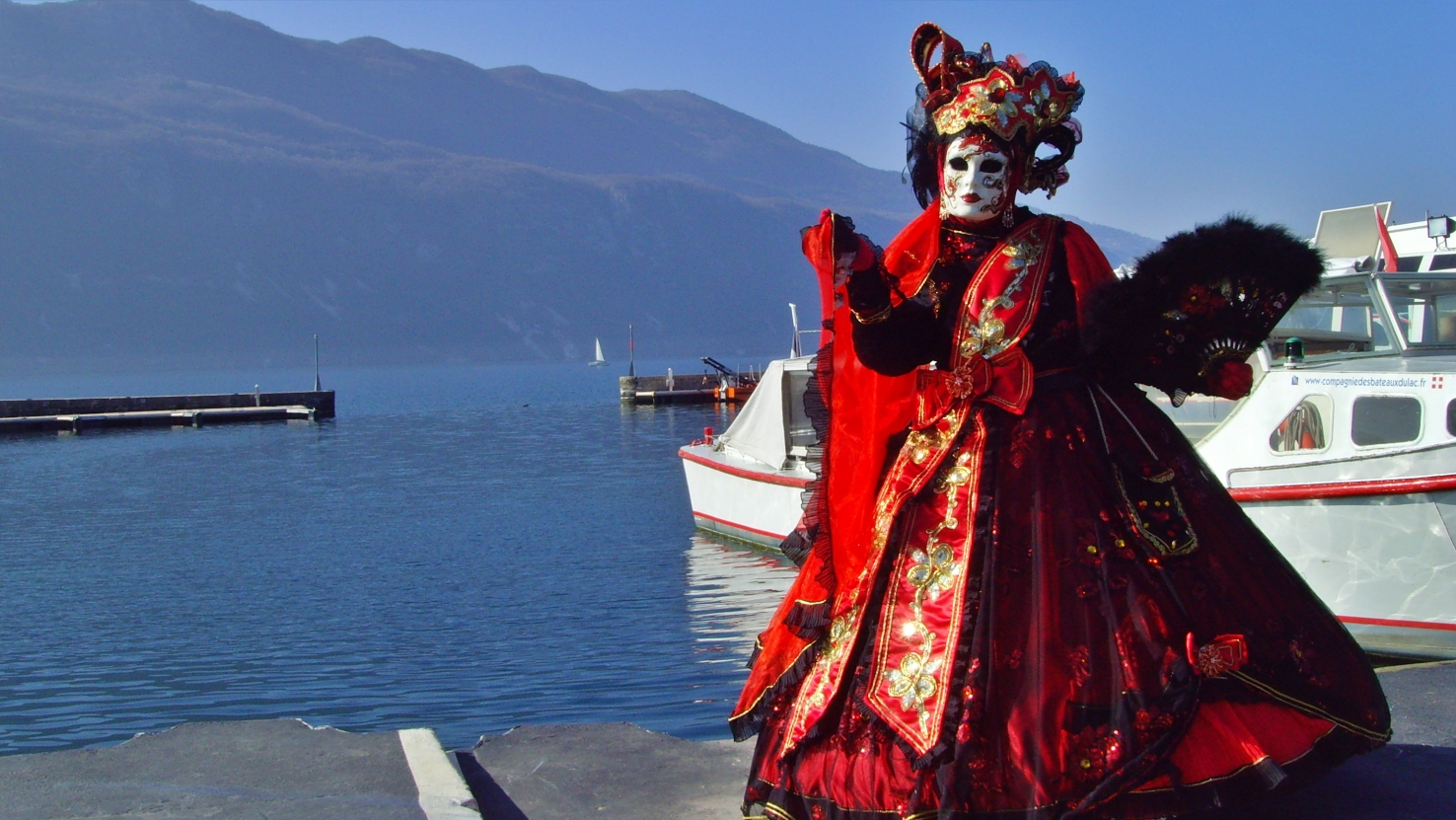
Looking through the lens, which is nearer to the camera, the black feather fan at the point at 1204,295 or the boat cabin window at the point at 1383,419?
the black feather fan at the point at 1204,295

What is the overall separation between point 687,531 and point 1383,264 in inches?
454

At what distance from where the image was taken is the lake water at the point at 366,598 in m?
11.4

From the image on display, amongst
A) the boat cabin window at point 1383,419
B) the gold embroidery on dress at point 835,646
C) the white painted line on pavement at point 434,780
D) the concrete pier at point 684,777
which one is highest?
the boat cabin window at point 1383,419

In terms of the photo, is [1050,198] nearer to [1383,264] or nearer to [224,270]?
[1383,264]

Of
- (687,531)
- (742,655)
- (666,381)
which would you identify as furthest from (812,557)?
(666,381)

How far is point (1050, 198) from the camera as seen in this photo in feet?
13.7

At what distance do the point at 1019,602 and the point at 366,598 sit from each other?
47.0 ft

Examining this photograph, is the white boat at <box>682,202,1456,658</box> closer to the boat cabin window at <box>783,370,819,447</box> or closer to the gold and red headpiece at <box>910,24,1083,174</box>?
the gold and red headpiece at <box>910,24,1083,174</box>

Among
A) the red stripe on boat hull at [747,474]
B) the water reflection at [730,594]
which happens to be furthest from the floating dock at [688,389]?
the water reflection at [730,594]

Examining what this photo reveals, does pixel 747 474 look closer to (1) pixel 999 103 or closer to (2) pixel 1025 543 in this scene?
(1) pixel 999 103

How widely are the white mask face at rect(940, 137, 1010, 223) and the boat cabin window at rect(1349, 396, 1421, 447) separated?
7.71m

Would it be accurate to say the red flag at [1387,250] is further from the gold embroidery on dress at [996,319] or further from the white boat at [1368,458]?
the gold embroidery on dress at [996,319]

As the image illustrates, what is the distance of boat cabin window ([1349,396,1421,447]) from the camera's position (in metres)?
10.4

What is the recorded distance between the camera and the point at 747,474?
61.4 feet
